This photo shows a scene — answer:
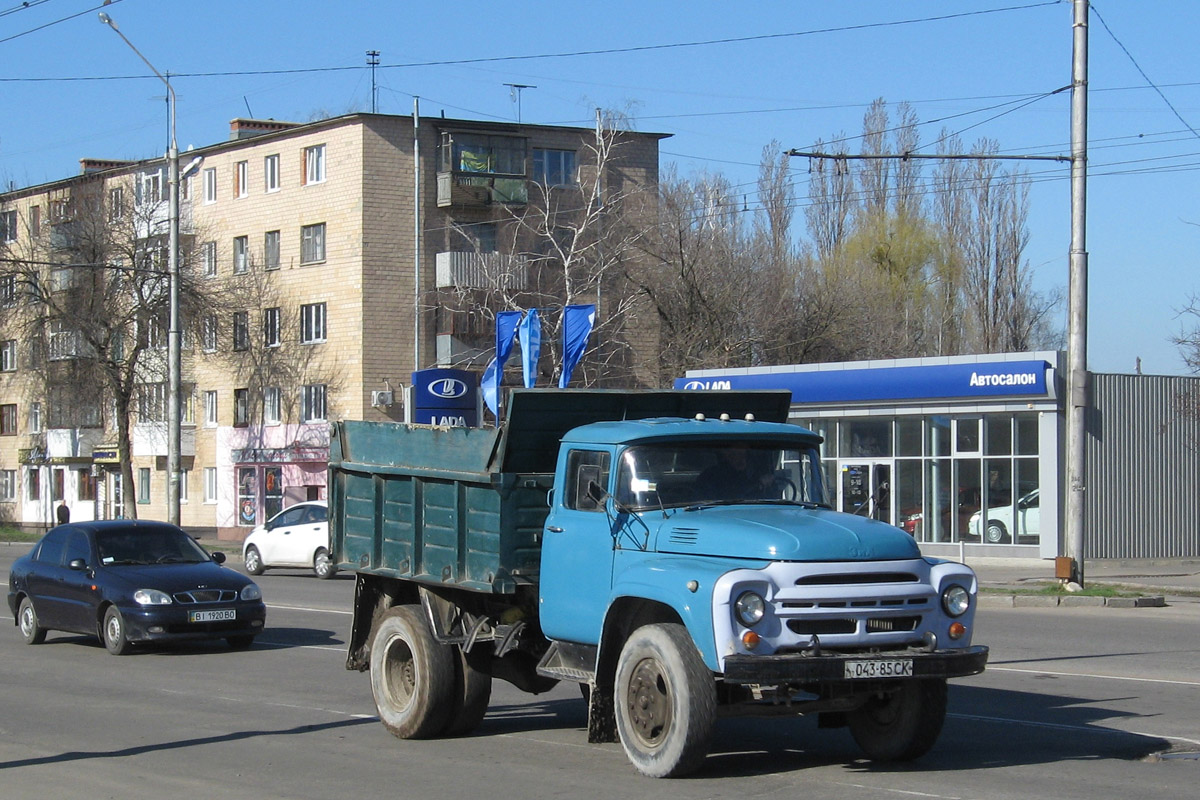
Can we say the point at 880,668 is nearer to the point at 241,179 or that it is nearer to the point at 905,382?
the point at 905,382

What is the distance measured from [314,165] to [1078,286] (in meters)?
34.9

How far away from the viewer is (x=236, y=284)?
5497 cm

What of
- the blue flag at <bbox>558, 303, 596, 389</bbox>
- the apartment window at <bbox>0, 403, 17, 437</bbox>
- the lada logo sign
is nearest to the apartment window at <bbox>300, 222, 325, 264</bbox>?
the lada logo sign

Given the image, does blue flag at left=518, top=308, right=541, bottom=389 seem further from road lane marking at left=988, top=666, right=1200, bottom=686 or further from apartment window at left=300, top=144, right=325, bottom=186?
apartment window at left=300, top=144, right=325, bottom=186

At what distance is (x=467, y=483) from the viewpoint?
10.0 metres

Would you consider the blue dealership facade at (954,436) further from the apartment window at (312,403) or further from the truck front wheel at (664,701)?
the truck front wheel at (664,701)

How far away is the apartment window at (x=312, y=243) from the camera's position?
5244 centimetres

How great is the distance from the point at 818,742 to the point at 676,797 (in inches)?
94.1

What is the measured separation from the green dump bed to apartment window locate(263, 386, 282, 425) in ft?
144

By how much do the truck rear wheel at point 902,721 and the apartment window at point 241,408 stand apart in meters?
49.2

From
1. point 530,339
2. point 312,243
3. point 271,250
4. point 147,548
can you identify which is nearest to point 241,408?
point 271,250

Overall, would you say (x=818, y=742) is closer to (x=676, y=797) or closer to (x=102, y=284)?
(x=676, y=797)

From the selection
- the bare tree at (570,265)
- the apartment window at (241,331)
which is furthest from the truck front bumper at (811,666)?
the apartment window at (241,331)

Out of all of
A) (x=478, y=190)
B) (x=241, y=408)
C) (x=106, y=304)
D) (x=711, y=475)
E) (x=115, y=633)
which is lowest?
(x=115, y=633)
